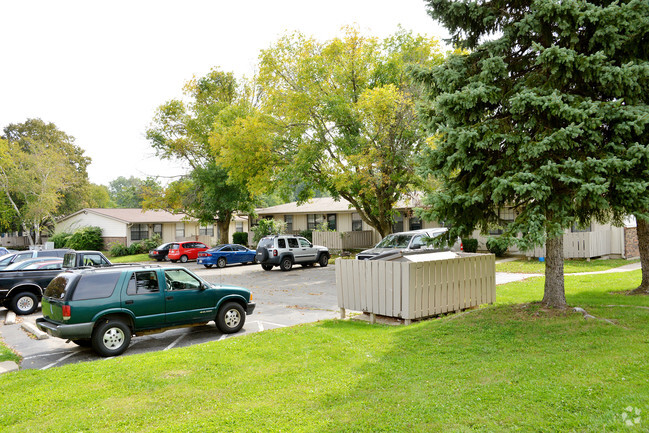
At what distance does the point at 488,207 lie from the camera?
32.8 ft

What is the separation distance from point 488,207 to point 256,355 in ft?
18.7

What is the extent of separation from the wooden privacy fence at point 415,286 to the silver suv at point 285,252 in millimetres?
13591

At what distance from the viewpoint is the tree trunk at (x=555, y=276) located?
950 centimetres

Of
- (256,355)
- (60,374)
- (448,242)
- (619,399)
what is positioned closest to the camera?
(619,399)

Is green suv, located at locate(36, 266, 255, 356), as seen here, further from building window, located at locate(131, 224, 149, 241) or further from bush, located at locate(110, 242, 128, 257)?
building window, located at locate(131, 224, 149, 241)

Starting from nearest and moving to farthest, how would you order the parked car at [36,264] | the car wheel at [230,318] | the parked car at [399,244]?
the car wheel at [230,318]
the parked car at [36,264]
the parked car at [399,244]

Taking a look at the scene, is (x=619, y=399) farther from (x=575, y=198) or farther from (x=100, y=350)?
(x=100, y=350)

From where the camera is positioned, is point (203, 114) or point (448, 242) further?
point (203, 114)

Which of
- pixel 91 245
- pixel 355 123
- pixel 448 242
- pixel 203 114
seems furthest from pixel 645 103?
pixel 91 245

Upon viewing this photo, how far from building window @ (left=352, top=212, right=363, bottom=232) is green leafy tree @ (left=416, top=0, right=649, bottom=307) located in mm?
27097

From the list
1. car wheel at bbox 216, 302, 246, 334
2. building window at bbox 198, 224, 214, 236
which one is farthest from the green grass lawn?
building window at bbox 198, 224, 214, 236

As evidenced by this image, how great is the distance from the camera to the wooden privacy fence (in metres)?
10.3

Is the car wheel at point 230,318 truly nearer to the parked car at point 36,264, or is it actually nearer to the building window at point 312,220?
the parked car at point 36,264

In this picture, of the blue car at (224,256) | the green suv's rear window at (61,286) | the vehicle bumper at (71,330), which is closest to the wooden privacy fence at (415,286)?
the vehicle bumper at (71,330)
